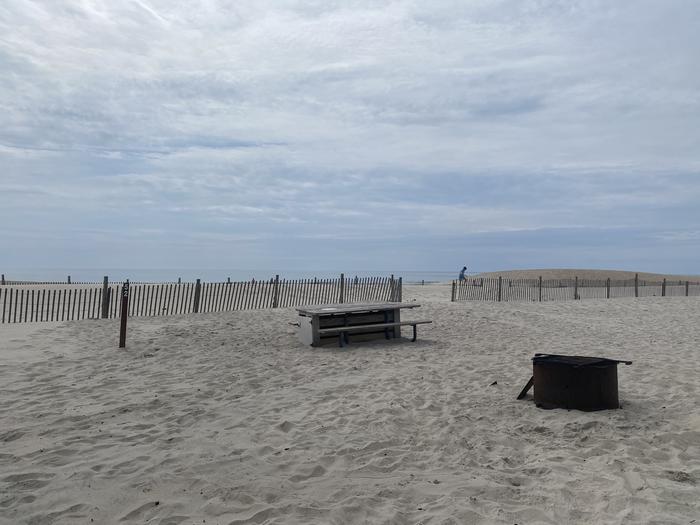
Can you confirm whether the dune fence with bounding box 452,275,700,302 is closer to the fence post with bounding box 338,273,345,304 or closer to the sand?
the fence post with bounding box 338,273,345,304

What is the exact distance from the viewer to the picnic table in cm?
1030

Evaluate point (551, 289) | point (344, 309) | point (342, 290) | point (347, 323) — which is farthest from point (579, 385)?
point (551, 289)

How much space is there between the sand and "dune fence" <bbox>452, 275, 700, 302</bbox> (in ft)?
45.3

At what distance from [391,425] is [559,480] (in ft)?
5.78


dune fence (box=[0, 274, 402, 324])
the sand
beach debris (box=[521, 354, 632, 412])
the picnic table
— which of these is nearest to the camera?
the sand

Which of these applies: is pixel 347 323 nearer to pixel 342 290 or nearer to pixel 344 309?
pixel 344 309

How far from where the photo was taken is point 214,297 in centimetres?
1648

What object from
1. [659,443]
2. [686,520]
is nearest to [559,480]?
[686,520]

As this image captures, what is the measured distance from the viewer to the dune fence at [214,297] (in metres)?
15.8

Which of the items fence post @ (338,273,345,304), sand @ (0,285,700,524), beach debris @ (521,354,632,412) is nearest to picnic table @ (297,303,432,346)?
sand @ (0,285,700,524)

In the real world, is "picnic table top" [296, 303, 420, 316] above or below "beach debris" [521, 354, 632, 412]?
above

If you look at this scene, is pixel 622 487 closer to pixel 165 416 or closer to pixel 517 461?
pixel 517 461

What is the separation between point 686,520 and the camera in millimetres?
3330

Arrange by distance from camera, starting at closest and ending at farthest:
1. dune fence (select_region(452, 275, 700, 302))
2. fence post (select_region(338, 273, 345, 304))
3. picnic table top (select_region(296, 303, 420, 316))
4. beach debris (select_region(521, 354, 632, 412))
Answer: beach debris (select_region(521, 354, 632, 412)), picnic table top (select_region(296, 303, 420, 316)), fence post (select_region(338, 273, 345, 304)), dune fence (select_region(452, 275, 700, 302))
